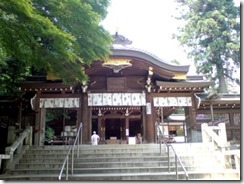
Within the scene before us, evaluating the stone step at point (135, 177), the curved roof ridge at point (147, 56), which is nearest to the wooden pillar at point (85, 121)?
the curved roof ridge at point (147, 56)

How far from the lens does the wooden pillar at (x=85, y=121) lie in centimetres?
781

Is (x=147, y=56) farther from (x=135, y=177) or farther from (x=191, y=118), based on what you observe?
(x=135, y=177)

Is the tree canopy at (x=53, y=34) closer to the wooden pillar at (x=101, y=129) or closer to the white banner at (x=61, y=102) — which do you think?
the white banner at (x=61, y=102)

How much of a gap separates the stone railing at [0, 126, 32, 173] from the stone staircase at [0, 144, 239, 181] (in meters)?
0.13

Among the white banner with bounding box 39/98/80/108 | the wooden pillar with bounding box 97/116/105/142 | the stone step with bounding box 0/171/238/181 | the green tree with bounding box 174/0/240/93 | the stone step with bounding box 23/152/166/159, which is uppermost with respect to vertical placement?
the green tree with bounding box 174/0/240/93

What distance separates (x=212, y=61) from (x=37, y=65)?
16.1ft

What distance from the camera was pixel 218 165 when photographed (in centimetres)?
531

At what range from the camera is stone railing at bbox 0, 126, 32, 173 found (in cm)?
553

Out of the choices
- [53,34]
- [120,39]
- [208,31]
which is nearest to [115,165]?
[53,34]

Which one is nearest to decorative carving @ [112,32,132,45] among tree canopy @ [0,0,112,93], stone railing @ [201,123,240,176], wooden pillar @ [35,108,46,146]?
wooden pillar @ [35,108,46,146]

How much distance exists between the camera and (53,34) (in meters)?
3.93

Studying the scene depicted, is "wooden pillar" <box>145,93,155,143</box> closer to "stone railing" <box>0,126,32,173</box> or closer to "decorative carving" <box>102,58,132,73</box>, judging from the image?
"decorative carving" <box>102,58,132,73</box>

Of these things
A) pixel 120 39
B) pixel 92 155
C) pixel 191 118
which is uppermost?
pixel 120 39

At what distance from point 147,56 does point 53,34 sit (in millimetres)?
4479
